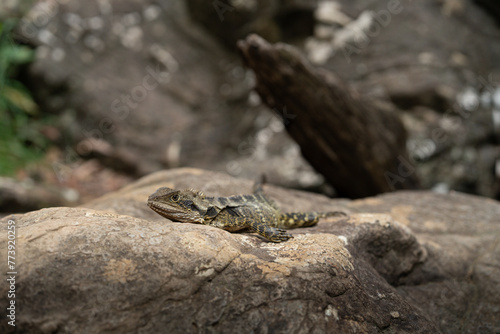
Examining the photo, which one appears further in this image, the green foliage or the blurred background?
the blurred background

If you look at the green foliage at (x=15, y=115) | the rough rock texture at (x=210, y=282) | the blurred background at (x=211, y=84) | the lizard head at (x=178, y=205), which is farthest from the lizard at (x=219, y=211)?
the green foliage at (x=15, y=115)

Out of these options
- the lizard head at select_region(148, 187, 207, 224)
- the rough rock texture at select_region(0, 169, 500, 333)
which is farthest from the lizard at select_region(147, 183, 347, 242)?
the rough rock texture at select_region(0, 169, 500, 333)

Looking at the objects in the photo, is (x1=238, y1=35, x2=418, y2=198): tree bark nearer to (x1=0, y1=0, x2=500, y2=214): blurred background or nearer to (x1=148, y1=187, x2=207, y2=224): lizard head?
(x1=0, y1=0, x2=500, y2=214): blurred background

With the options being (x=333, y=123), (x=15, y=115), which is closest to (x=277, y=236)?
(x=333, y=123)

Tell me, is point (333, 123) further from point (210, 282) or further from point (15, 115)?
point (15, 115)

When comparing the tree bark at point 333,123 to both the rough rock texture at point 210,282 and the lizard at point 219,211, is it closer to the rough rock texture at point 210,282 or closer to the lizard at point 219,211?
the lizard at point 219,211
